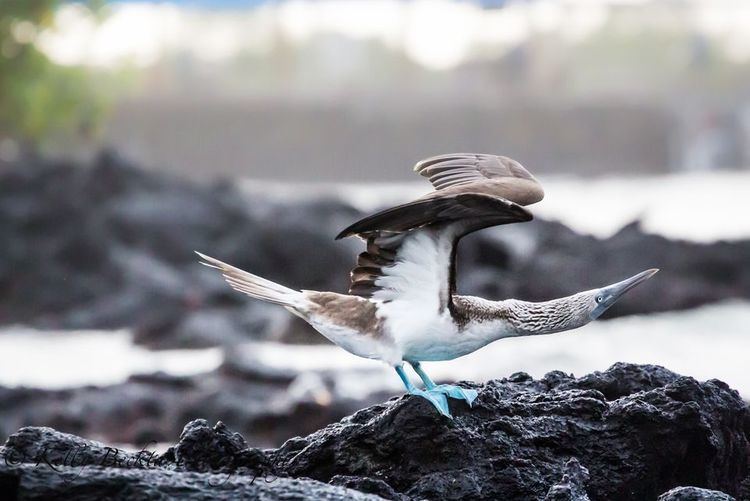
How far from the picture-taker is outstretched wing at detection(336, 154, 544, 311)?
11.7 feet

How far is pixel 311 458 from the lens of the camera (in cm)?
373

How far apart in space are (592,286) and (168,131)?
24.9 meters

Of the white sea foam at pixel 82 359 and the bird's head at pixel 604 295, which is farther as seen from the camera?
the white sea foam at pixel 82 359

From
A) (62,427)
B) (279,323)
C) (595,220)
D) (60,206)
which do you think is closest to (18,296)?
(60,206)

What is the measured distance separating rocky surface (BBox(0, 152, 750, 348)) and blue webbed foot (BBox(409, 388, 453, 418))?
9.29 meters

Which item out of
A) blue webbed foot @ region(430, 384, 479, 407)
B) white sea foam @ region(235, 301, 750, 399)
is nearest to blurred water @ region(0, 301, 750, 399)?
white sea foam @ region(235, 301, 750, 399)

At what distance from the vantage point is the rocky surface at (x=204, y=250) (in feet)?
44.2

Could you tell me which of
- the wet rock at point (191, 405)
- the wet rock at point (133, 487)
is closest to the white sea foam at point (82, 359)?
the wet rock at point (191, 405)

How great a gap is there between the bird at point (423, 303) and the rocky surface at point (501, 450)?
0.45 ft

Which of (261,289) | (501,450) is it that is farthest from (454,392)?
(261,289)

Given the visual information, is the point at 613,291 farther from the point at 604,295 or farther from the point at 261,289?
the point at 261,289

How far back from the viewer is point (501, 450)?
12.0 ft

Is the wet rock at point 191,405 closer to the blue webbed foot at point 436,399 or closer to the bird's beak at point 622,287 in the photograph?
the bird's beak at point 622,287

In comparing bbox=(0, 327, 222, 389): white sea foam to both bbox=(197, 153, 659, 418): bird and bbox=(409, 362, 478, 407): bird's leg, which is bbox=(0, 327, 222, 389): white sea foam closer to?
bbox=(197, 153, 659, 418): bird
